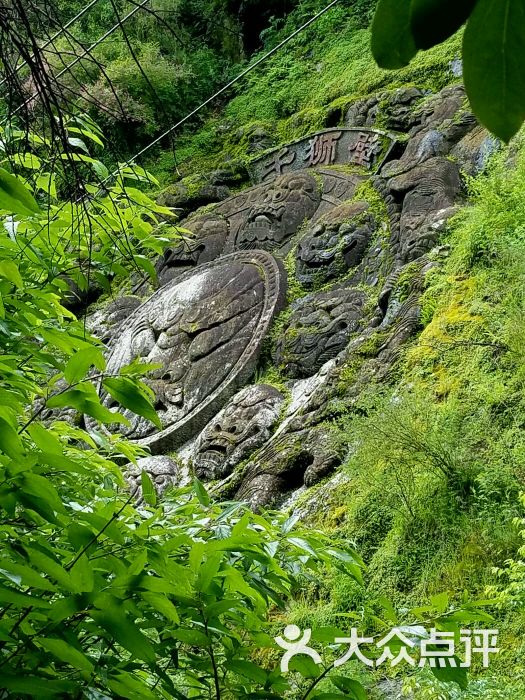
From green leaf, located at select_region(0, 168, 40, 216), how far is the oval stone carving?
402 centimetres

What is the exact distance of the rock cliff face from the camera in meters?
4.30

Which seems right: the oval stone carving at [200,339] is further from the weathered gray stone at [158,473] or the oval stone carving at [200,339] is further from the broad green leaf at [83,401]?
the broad green leaf at [83,401]

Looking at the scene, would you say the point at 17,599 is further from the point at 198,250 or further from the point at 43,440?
the point at 198,250

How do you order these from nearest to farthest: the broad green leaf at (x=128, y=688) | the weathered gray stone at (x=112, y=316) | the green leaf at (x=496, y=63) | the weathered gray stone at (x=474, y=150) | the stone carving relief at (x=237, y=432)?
the green leaf at (x=496, y=63)
the broad green leaf at (x=128, y=688)
the stone carving relief at (x=237, y=432)
the weathered gray stone at (x=474, y=150)
the weathered gray stone at (x=112, y=316)

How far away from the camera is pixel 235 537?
1141 millimetres

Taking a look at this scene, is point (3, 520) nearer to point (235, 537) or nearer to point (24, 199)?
point (235, 537)

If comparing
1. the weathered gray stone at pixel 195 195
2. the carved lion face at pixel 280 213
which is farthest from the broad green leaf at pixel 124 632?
the weathered gray stone at pixel 195 195

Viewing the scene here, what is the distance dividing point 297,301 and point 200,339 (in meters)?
0.75

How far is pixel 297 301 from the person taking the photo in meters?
5.55

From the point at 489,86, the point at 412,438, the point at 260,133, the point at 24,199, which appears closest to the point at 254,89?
the point at 260,133

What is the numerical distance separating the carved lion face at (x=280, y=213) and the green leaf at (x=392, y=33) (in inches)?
239

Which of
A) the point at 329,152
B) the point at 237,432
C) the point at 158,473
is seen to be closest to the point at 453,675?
the point at 237,432

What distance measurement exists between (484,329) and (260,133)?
5527 mm

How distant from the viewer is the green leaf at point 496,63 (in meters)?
0.38
